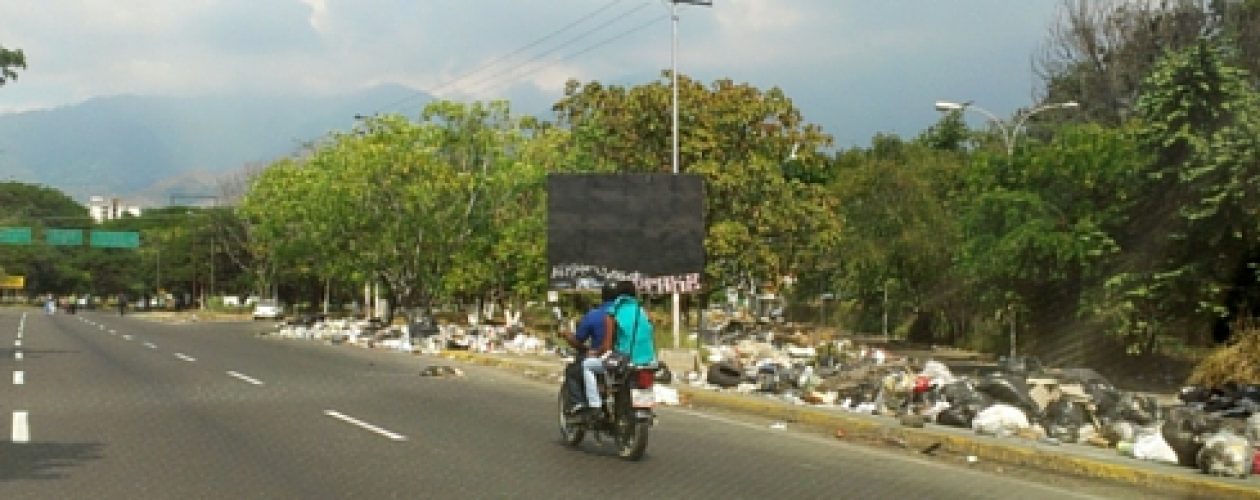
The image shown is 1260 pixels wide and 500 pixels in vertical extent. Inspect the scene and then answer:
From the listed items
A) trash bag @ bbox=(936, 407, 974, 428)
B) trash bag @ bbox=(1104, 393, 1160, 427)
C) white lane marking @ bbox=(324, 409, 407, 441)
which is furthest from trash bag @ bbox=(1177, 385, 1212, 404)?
white lane marking @ bbox=(324, 409, 407, 441)

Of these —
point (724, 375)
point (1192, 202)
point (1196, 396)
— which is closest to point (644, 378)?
point (724, 375)

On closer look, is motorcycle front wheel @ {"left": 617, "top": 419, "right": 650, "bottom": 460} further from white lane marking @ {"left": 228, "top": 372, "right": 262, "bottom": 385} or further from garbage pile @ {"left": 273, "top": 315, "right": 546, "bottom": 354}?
garbage pile @ {"left": 273, "top": 315, "right": 546, "bottom": 354}

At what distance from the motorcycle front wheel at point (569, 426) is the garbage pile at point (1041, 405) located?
14.0 feet

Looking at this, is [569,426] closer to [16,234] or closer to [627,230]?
[627,230]

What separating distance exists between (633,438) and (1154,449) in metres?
5.02

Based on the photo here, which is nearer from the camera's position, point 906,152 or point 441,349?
point 441,349

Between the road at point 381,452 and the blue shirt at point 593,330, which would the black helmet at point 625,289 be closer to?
the blue shirt at point 593,330

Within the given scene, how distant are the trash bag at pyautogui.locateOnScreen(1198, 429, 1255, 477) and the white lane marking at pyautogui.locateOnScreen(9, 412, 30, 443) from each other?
1132cm

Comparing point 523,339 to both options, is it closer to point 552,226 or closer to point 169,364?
point 552,226

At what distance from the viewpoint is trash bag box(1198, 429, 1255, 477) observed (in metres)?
11.2

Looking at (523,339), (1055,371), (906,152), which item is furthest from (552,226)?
(906,152)

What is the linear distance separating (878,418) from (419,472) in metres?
7.19

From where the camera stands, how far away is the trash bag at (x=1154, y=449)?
489 inches

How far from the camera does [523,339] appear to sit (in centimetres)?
3597
